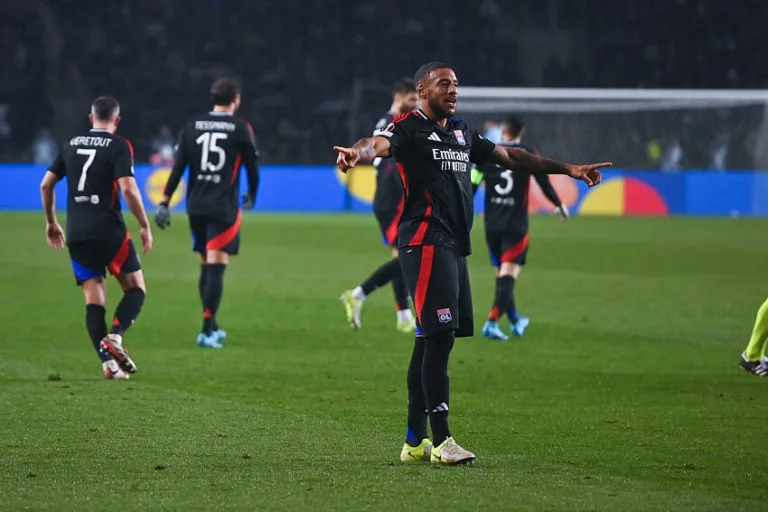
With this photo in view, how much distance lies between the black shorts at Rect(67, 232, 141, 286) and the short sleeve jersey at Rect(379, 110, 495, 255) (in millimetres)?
3312

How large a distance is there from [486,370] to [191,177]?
3172mm

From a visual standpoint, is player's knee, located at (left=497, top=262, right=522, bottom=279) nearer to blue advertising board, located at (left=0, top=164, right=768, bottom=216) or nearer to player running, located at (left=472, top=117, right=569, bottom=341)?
player running, located at (left=472, top=117, right=569, bottom=341)

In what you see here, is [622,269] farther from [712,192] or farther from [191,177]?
[712,192]

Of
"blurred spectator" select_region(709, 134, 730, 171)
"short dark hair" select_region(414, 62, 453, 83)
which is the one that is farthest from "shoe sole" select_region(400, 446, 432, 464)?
"blurred spectator" select_region(709, 134, 730, 171)

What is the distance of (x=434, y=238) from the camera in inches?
242

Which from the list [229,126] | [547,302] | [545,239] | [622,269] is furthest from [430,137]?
[545,239]

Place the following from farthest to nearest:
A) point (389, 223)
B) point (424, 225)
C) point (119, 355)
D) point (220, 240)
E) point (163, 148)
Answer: point (163, 148) < point (389, 223) < point (220, 240) < point (119, 355) < point (424, 225)

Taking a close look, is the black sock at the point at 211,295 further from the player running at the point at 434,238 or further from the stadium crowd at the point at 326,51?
the stadium crowd at the point at 326,51

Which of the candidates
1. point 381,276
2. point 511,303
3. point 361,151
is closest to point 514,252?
point 511,303

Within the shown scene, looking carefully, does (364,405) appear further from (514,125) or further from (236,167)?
(514,125)

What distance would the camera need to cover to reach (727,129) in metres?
33.2

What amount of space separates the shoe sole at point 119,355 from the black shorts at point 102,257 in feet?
1.74

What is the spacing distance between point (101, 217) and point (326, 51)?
110 feet

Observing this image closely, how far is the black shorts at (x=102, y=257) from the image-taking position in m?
8.96
